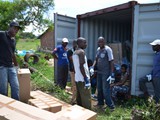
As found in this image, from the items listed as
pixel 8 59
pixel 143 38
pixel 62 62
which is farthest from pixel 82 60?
pixel 62 62

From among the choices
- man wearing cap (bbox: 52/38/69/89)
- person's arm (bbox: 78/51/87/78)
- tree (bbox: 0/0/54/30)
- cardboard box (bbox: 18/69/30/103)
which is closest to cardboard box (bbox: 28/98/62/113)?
cardboard box (bbox: 18/69/30/103)

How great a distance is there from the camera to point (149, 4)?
547 centimetres

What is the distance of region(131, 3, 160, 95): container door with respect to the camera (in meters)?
5.50

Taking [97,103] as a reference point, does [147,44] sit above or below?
above

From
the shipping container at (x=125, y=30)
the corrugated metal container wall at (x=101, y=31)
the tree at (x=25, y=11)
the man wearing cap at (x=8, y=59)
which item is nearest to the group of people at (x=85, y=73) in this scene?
the man wearing cap at (x=8, y=59)

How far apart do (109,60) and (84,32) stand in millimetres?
3073

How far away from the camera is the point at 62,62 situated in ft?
22.6

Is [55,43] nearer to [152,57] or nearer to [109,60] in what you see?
[109,60]

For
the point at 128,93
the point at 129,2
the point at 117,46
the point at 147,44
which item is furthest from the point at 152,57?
the point at 117,46

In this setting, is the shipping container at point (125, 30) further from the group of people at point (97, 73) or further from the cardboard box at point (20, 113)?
the cardboard box at point (20, 113)

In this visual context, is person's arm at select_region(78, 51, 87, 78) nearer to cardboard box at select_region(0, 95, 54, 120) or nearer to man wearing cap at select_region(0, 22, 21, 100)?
man wearing cap at select_region(0, 22, 21, 100)

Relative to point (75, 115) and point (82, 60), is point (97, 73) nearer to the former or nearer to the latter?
point (82, 60)

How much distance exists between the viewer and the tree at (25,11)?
47.3 ft

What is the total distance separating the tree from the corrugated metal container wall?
736cm
